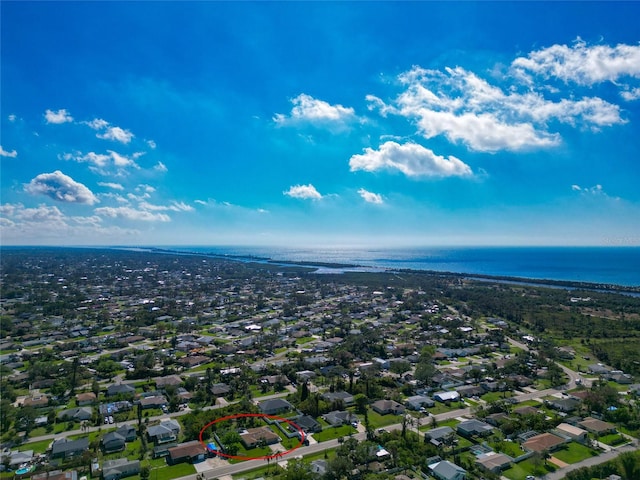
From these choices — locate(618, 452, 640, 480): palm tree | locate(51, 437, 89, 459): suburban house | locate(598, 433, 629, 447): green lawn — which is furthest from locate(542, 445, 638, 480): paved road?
locate(51, 437, 89, 459): suburban house

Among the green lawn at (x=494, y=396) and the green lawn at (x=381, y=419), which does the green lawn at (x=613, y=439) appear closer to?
the green lawn at (x=494, y=396)

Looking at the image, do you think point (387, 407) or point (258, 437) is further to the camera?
point (387, 407)

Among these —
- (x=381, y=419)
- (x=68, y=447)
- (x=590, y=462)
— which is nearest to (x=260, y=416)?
(x=381, y=419)

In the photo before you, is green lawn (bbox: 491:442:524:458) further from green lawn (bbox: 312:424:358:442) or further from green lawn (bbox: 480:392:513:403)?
green lawn (bbox: 312:424:358:442)

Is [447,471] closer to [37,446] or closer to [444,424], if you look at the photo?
[444,424]

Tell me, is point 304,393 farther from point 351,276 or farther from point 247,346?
→ point 351,276

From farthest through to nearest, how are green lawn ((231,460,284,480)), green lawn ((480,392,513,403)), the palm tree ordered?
green lawn ((480,392,513,403)) < green lawn ((231,460,284,480)) < the palm tree

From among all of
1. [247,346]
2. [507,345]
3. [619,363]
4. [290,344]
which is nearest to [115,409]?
[247,346]
